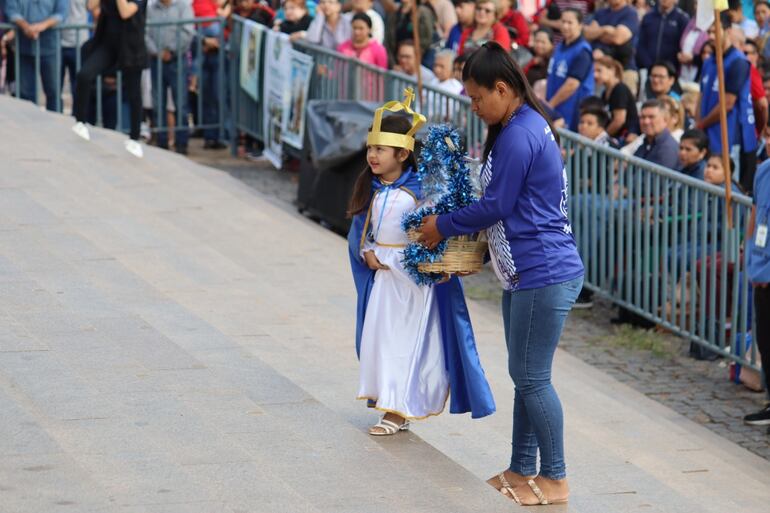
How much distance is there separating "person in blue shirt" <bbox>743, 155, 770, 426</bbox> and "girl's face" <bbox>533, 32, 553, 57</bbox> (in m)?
6.57

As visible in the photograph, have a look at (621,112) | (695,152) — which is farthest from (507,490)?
(621,112)

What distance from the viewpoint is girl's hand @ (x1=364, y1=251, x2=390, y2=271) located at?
6.21 meters

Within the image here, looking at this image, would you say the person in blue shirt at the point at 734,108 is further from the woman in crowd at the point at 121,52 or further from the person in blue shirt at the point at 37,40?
the person in blue shirt at the point at 37,40

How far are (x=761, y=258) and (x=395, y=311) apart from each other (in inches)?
105

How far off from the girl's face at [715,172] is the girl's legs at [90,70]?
5.40m

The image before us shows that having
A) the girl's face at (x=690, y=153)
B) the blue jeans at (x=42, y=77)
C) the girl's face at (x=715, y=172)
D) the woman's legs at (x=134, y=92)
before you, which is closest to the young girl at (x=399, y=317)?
the girl's face at (x=715, y=172)

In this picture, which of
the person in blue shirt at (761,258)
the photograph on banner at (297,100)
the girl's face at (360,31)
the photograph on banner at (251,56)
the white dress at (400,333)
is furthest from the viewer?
the photograph on banner at (251,56)

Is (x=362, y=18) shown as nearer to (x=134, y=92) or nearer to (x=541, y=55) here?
(x=541, y=55)

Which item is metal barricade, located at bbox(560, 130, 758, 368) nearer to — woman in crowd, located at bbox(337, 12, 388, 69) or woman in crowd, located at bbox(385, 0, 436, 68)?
woman in crowd, located at bbox(337, 12, 388, 69)

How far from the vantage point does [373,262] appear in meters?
6.22

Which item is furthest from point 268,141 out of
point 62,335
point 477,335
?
point 62,335

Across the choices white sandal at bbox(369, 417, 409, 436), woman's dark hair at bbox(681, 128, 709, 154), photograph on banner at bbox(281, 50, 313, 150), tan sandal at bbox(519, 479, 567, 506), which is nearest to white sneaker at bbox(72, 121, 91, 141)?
photograph on banner at bbox(281, 50, 313, 150)

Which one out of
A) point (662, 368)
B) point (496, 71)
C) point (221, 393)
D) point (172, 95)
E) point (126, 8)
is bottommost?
point (662, 368)

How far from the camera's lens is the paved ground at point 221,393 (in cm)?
538
